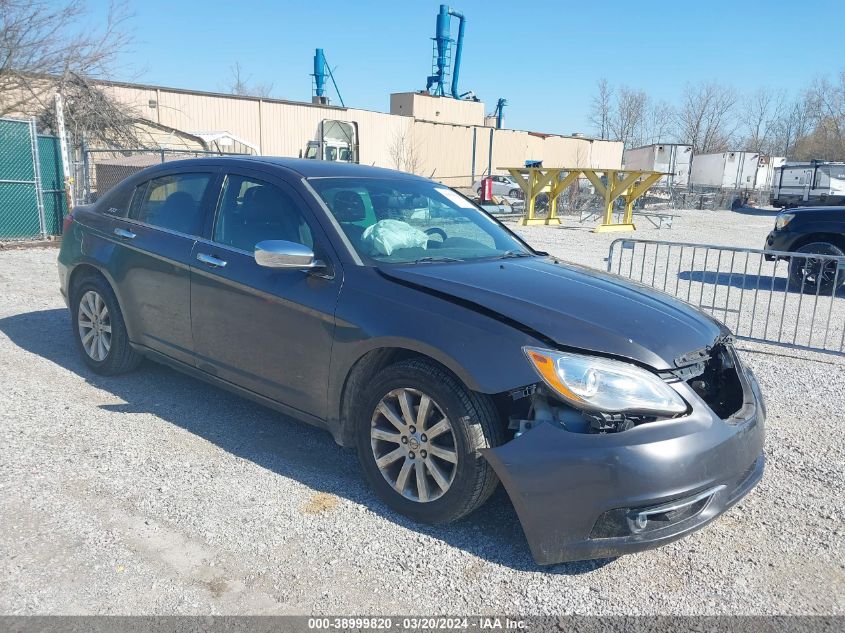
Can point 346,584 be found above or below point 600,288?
below

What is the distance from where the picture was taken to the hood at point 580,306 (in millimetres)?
3059

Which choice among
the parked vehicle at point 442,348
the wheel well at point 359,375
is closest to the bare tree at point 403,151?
the parked vehicle at point 442,348

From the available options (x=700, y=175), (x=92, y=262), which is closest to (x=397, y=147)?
(x=700, y=175)

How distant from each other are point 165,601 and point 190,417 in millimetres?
2045

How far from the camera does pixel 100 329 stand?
5305 mm

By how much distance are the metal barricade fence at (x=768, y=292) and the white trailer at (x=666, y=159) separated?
104ft

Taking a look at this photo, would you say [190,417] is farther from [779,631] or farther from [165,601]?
[779,631]

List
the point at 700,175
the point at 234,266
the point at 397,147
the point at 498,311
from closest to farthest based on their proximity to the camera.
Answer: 1. the point at 498,311
2. the point at 234,266
3. the point at 397,147
4. the point at 700,175

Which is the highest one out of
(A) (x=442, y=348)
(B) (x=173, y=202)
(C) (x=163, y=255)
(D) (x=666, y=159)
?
(D) (x=666, y=159)

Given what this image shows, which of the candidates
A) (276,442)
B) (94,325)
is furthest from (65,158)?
(276,442)

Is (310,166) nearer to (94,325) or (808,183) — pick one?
(94,325)

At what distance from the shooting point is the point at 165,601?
2793 millimetres

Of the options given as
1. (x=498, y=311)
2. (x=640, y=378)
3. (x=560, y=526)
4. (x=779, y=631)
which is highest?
(x=498, y=311)

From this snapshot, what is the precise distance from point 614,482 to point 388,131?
36.7m
